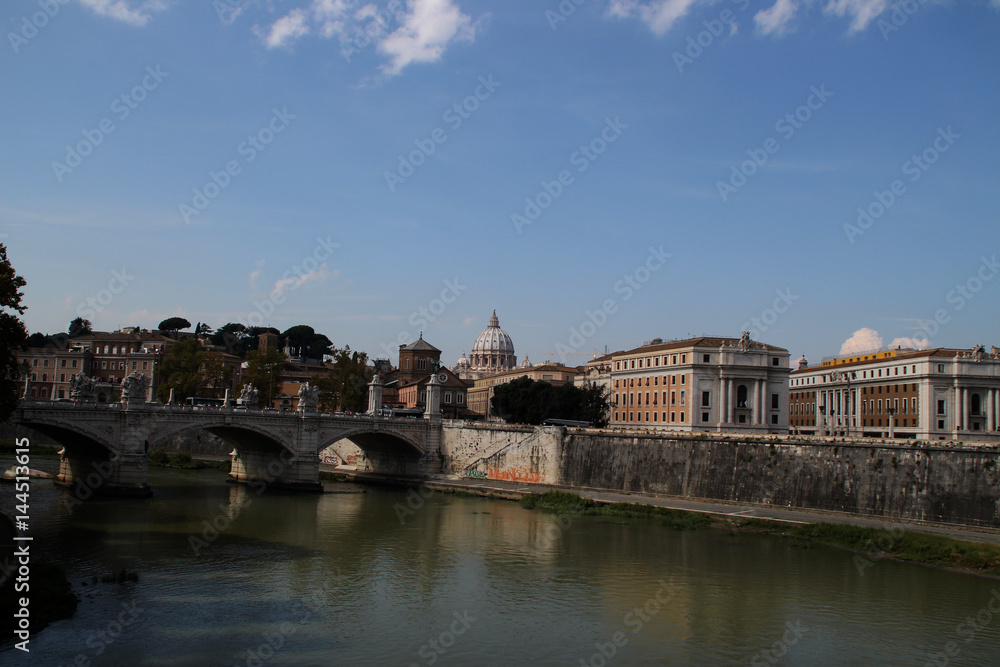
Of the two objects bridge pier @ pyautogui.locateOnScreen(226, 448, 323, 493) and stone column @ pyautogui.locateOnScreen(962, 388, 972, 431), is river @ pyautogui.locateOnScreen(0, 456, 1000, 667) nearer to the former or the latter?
bridge pier @ pyautogui.locateOnScreen(226, 448, 323, 493)

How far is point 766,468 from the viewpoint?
129 feet

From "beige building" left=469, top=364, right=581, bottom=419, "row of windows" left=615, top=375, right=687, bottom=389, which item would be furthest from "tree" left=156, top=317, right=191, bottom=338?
"row of windows" left=615, top=375, right=687, bottom=389

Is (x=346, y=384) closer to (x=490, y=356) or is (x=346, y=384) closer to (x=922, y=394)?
(x=922, y=394)

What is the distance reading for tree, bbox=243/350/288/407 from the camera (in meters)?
65.9

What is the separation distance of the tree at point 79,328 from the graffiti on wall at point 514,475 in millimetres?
81080

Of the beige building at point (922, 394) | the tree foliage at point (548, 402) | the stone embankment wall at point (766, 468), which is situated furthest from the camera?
the tree foliage at point (548, 402)

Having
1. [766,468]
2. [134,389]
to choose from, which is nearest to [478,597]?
[766,468]

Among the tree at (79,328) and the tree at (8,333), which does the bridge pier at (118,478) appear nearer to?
the tree at (8,333)

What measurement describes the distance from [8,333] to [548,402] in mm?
46115

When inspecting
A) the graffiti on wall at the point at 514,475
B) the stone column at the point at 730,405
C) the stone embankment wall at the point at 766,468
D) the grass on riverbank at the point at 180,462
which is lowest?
the grass on riverbank at the point at 180,462

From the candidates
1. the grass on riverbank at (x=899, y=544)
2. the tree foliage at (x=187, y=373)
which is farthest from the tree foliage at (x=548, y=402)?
the grass on riverbank at (x=899, y=544)

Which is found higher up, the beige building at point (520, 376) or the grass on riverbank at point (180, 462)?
the beige building at point (520, 376)

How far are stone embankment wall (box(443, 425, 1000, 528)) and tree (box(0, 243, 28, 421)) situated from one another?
29107mm

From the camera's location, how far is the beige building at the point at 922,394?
54.2 m
